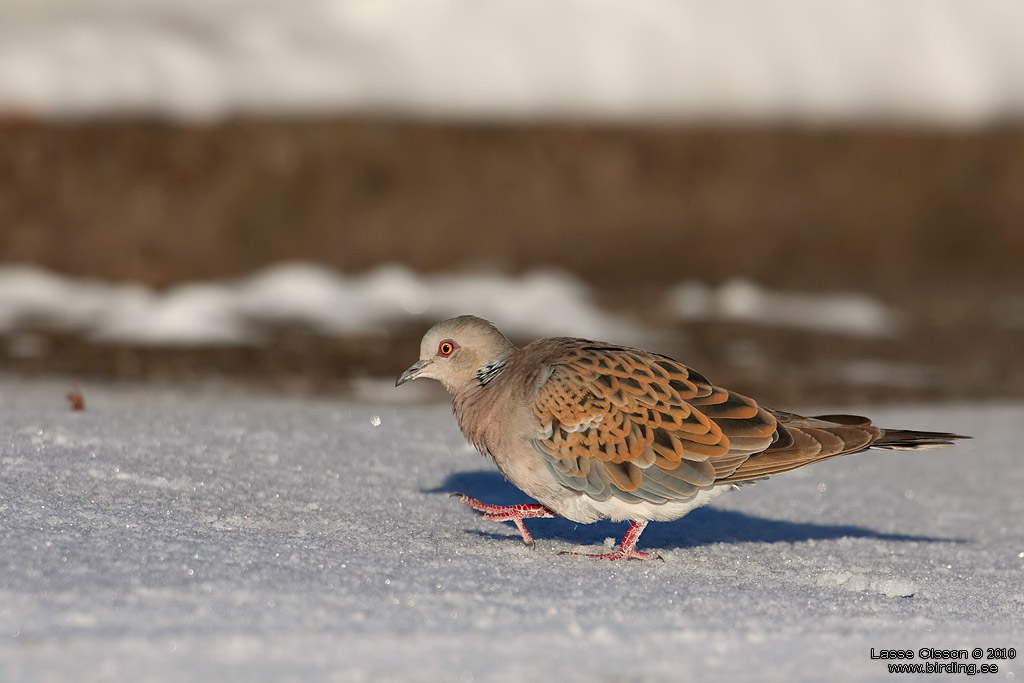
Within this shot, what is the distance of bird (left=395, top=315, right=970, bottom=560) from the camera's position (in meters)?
3.88

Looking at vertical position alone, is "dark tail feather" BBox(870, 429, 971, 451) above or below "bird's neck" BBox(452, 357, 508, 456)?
below

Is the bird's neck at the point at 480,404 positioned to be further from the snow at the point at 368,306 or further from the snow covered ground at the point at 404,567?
the snow at the point at 368,306

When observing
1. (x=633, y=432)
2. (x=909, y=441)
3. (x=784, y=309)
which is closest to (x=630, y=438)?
(x=633, y=432)

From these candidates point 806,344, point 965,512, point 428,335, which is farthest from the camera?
point 806,344

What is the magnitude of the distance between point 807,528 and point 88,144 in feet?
24.8

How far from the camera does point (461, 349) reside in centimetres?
437

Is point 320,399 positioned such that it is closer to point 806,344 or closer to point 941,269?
point 806,344

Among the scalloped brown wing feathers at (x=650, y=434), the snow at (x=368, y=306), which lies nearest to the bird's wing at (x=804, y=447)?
the scalloped brown wing feathers at (x=650, y=434)

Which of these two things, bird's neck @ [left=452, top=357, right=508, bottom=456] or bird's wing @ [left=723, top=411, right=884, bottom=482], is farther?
bird's neck @ [left=452, top=357, right=508, bottom=456]

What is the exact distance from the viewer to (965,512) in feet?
17.3

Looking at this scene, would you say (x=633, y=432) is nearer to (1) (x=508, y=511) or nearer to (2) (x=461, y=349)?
(1) (x=508, y=511)

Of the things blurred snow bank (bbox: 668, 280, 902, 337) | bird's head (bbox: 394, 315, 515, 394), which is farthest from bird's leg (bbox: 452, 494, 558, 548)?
blurred snow bank (bbox: 668, 280, 902, 337)

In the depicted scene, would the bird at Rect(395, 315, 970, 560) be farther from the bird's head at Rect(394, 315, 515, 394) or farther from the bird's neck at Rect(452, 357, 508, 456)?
the bird's head at Rect(394, 315, 515, 394)

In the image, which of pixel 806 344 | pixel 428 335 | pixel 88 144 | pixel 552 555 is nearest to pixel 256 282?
pixel 88 144
